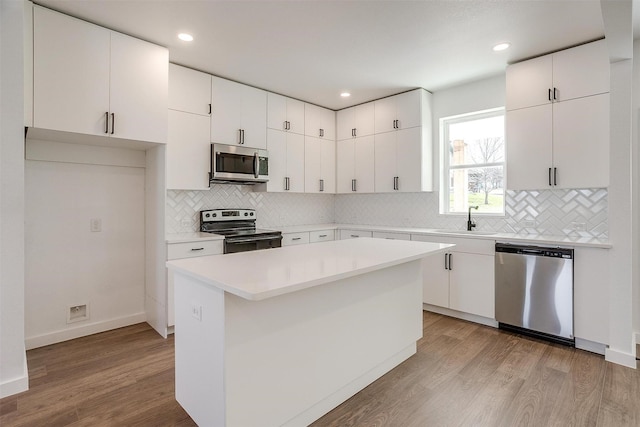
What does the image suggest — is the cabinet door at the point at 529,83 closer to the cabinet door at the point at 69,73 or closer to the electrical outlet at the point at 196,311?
the electrical outlet at the point at 196,311

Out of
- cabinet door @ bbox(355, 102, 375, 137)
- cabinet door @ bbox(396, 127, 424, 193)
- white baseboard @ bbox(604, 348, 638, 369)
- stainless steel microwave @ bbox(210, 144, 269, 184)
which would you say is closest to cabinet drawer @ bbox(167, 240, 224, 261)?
stainless steel microwave @ bbox(210, 144, 269, 184)

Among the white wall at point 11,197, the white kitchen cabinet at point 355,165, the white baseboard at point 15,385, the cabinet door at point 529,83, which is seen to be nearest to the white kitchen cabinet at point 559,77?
the cabinet door at point 529,83

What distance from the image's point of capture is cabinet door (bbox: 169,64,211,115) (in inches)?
134

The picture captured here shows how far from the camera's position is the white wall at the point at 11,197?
218cm

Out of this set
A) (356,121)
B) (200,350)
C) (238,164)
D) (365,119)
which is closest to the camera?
(200,350)

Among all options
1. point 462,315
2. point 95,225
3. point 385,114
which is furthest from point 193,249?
point 385,114

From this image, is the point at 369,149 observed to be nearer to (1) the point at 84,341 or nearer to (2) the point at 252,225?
(2) the point at 252,225

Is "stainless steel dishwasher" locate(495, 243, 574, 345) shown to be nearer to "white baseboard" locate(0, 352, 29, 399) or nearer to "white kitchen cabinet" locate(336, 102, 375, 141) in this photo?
"white kitchen cabinet" locate(336, 102, 375, 141)

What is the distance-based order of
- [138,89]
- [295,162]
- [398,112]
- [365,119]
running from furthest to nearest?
[365,119], [295,162], [398,112], [138,89]

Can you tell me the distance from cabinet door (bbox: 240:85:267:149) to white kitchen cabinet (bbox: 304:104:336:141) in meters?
0.76

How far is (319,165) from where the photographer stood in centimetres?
497

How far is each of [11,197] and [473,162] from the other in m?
4.45

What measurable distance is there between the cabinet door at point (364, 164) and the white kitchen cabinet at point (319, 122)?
1.59 ft

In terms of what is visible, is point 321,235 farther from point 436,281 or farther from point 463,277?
point 463,277
